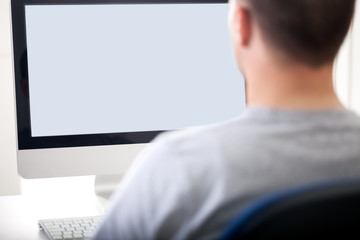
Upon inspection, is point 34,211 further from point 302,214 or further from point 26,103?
point 302,214

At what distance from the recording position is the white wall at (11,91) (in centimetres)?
147

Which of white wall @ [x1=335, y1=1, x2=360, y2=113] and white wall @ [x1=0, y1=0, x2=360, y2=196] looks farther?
white wall @ [x1=335, y1=1, x2=360, y2=113]

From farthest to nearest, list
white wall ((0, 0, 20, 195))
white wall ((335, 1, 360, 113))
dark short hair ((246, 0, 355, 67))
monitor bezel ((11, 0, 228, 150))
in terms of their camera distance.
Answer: white wall ((335, 1, 360, 113)) < white wall ((0, 0, 20, 195)) < monitor bezel ((11, 0, 228, 150)) < dark short hair ((246, 0, 355, 67))

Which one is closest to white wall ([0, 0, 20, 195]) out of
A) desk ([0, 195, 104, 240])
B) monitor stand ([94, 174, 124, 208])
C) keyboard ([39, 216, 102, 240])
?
desk ([0, 195, 104, 240])

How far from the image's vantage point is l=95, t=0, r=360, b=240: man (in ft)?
1.81

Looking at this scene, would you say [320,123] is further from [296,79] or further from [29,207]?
[29,207]

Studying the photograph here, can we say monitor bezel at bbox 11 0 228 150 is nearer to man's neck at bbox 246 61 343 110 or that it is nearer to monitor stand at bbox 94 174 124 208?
monitor stand at bbox 94 174 124 208

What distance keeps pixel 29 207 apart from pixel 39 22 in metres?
0.44

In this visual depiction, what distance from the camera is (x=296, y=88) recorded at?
0.61 meters

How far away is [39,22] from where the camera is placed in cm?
116

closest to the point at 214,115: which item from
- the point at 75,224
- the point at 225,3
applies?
the point at 225,3

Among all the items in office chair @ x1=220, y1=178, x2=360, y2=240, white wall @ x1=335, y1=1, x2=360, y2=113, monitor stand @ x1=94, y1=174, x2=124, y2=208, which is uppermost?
white wall @ x1=335, y1=1, x2=360, y2=113

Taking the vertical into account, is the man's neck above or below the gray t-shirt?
above

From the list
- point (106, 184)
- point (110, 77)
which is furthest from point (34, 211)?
point (110, 77)
